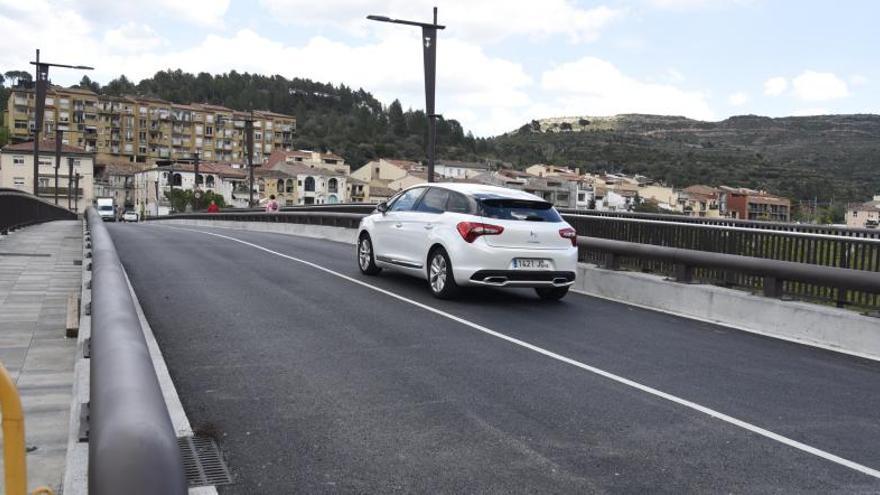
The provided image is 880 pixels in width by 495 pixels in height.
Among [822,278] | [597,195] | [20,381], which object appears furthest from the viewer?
[597,195]

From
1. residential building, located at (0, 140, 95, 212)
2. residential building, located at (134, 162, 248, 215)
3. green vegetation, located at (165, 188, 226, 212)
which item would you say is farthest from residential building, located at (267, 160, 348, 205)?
residential building, located at (0, 140, 95, 212)

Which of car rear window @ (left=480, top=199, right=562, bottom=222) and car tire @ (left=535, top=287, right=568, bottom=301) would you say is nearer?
car rear window @ (left=480, top=199, right=562, bottom=222)

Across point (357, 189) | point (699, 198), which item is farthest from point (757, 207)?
point (357, 189)

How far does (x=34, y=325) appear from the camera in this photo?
8.40 metres

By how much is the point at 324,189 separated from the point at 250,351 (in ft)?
399

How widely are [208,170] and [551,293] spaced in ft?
399

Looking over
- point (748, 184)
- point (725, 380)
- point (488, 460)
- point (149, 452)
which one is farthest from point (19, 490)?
point (748, 184)

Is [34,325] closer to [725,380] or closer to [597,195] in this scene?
→ [725,380]

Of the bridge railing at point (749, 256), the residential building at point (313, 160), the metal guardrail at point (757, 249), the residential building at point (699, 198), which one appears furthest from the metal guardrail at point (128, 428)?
the residential building at point (313, 160)

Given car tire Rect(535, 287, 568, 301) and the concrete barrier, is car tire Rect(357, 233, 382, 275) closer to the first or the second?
car tire Rect(535, 287, 568, 301)

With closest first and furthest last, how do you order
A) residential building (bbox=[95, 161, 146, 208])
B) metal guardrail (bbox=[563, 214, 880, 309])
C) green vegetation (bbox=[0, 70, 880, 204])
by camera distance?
metal guardrail (bbox=[563, 214, 880, 309]), green vegetation (bbox=[0, 70, 880, 204]), residential building (bbox=[95, 161, 146, 208])

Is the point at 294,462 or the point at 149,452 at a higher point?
the point at 149,452

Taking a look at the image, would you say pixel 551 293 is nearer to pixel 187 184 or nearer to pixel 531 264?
pixel 531 264

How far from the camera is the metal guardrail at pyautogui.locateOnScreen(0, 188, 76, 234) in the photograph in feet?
64.4
